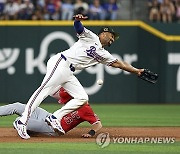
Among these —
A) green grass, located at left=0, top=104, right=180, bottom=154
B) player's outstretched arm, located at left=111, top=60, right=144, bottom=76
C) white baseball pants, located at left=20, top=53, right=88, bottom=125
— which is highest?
player's outstretched arm, located at left=111, top=60, right=144, bottom=76

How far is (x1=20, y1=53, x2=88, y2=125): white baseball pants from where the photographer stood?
9.66 m

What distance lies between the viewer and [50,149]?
834 cm

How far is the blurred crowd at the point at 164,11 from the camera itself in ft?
64.8

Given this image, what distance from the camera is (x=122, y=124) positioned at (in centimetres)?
1259

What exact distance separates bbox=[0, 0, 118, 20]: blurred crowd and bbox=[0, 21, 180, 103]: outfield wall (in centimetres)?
75

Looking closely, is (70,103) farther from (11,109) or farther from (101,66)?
(101,66)

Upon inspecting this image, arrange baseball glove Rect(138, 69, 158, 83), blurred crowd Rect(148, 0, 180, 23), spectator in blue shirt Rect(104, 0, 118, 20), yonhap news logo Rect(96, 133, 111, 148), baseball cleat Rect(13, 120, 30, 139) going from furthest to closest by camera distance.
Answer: blurred crowd Rect(148, 0, 180, 23) → spectator in blue shirt Rect(104, 0, 118, 20) → baseball glove Rect(138, 69, 158, 83) → baseball cleat Rect(13, 120, 30, 139) → yonhap news logo Rect(96, 133, 111, 148)

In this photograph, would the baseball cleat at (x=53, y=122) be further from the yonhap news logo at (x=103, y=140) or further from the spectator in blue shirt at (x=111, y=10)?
the spectator in blue shirt at (x=111, y=10)

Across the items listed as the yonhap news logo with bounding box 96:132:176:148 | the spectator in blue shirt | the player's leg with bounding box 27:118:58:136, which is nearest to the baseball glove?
the yonhap news logo with bounding box 96:132:176:148

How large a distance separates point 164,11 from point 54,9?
3.38m

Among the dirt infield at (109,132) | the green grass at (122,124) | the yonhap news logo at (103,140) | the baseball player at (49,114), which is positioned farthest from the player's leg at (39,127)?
the green grass at (122,124)

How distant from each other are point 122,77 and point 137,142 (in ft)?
30.0

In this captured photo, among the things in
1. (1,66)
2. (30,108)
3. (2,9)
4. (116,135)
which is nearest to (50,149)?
(30,108)

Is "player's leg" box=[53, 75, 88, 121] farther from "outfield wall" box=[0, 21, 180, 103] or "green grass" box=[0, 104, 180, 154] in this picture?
"outfield wall" box=[0, 21, 180, 103]
